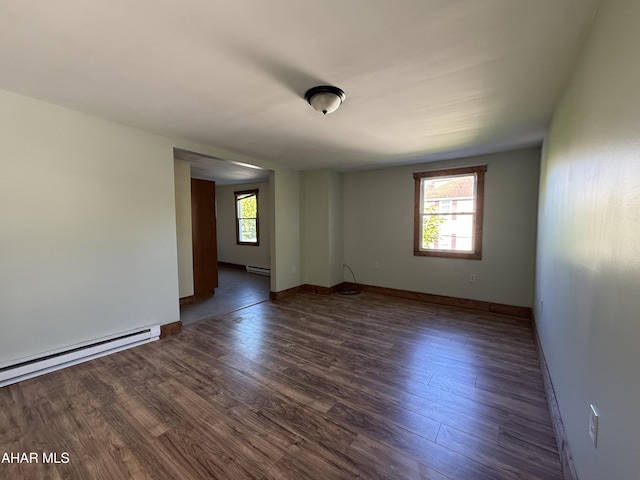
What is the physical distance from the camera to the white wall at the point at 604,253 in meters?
0.87

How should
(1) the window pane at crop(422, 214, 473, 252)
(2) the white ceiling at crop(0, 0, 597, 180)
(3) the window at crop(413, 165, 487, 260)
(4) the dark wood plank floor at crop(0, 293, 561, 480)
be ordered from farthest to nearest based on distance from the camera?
(1) the window pane at crop(422, 214, 473, 252)
(3) the window at crop(413, 165, 487, 260)
(4) the dark wood plank floor at crop(0, 293, 561, 480)
(2) the white ceiling at crop(0, 0, 597, 180)

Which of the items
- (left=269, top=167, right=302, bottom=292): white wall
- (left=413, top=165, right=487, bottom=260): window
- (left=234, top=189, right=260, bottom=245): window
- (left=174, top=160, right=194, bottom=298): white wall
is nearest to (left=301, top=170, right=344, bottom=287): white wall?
(left=269, top=167, right=302, bottom=292): white wall

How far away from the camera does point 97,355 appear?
2660 millimetres

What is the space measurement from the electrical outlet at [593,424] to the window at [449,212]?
10.8 feet

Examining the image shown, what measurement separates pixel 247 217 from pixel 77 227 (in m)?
5.20

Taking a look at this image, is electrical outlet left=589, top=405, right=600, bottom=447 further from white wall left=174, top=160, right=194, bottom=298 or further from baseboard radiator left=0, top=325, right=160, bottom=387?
white wall left=174, top=160, right=194, bottom=298

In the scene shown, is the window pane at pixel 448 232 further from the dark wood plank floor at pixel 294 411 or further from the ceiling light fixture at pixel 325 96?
the ceiling light fixture at pixel 325 96

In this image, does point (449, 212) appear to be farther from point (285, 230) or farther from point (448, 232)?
point (285, 230)

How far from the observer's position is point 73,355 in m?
2.49

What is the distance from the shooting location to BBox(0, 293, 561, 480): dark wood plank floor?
150cm

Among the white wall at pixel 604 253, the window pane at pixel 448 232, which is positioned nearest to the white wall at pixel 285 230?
the window pane at pixel 448 232

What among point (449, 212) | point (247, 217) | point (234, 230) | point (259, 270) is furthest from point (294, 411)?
point (234, 230)

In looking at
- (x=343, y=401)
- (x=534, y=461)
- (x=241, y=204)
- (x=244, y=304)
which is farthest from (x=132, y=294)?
(x=241, y=204)

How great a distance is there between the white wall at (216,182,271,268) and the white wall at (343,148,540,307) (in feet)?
8.71
